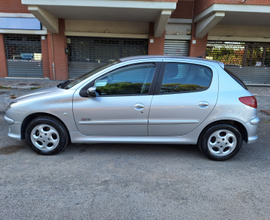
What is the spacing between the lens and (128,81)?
346 centimetres

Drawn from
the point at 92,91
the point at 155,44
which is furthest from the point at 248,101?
the point at 155,44

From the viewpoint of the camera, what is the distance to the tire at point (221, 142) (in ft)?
11.3

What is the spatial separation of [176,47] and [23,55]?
899cm

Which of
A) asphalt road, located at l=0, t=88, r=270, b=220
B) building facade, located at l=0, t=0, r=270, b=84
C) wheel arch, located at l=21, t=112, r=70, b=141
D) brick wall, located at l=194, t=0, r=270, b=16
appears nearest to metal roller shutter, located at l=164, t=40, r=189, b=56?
building facade, located at l=0, t=0, r=270, b=84

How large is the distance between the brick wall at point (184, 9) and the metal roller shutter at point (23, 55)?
26.2ft

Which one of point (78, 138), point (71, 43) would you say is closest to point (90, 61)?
point (71, 43)

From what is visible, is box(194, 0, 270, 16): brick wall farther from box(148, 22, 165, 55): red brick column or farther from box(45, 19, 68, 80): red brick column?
box(45, 19, 68, 80): red brick column

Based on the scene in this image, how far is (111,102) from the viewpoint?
336 cm

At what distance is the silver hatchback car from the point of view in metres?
3.36

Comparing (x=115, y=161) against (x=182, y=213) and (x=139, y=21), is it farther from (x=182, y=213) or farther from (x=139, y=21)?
(x=139, y=21)

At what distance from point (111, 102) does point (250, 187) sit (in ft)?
7.71

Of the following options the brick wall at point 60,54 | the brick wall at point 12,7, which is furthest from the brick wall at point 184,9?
the brick wall at point 12,7

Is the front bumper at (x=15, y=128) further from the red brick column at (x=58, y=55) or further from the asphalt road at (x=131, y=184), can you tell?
the red brick column at (x=58, y=55)

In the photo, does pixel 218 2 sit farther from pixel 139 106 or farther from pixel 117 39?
pixel 139 106
